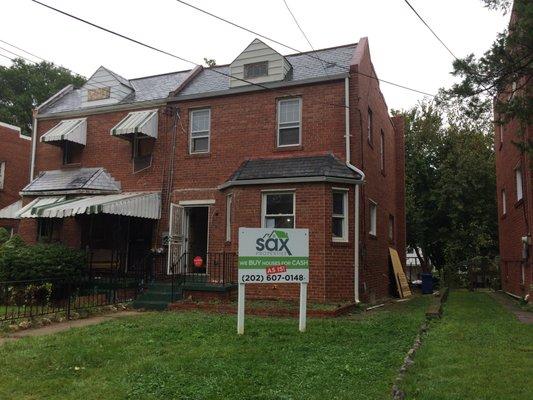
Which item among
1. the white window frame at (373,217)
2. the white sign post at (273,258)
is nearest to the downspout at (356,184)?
the white window frame at (373,217)

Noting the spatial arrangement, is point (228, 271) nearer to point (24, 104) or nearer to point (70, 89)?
point (70, 89)

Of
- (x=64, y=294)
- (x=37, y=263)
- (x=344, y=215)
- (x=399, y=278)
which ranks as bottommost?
(x=64, y=294)

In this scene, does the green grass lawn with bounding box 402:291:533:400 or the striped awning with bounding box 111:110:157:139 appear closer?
the green grass lawn with bounding box 402:291:533:400

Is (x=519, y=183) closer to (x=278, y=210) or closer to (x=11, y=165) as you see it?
(x=278, y=210)

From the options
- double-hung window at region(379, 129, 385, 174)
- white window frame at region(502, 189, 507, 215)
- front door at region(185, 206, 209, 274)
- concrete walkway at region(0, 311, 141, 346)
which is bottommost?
concrete walkway at region(0, 311, 141, 346)

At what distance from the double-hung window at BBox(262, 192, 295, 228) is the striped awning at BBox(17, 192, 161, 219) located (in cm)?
406

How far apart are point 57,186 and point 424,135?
2266 centimetres

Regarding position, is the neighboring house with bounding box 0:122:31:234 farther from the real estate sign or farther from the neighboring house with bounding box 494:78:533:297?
the neighboring house with bounding box 494:78:533:297

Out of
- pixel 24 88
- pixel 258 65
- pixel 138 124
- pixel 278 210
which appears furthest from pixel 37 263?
pixel 24 88

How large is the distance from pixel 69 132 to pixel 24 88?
88.6 ft

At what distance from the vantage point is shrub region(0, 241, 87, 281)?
13.5 meters

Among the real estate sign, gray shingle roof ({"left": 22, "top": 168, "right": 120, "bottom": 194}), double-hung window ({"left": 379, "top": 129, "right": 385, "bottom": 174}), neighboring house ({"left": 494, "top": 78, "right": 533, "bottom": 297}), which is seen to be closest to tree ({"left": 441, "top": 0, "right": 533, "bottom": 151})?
neighboring house ({"left": 494, "top": 78, "right": 533, "bottom": 297})

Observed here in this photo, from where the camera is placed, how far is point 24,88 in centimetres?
4044

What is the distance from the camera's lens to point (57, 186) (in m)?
17.5
